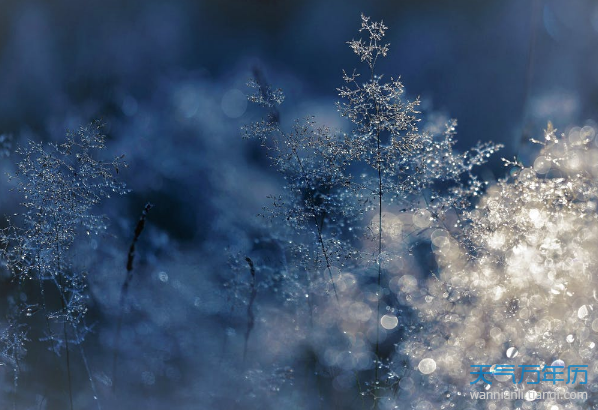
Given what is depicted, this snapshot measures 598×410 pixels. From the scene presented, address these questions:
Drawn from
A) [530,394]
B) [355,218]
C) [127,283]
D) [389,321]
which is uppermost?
[355,218]

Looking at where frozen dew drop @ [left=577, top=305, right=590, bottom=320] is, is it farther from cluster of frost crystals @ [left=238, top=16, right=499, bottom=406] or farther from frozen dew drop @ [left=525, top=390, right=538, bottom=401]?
cluster of frost crystals @ [left=238, top=16, right=499, bottom=406]

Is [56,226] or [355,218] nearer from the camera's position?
[355,218]

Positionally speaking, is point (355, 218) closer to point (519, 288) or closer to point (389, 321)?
point (389, 321)

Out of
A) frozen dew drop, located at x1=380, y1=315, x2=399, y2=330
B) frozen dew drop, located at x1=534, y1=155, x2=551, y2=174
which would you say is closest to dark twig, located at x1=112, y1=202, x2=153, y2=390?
frozen dew drop, located at x1=380, y1=315, x2=399, y2=330

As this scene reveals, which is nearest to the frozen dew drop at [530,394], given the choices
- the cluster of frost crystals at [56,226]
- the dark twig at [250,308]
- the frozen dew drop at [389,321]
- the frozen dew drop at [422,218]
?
the frozen dew drop at [389,321]

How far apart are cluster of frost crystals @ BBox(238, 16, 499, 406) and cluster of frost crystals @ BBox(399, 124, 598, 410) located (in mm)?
73

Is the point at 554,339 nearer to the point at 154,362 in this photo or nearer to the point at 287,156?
the point at 287,156

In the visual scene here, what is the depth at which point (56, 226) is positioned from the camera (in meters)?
1.30

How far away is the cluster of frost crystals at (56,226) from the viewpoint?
49.3 inches

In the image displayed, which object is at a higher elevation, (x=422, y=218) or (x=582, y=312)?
(x=422, y=218)

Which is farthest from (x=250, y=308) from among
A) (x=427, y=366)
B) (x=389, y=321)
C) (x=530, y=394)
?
(x=530, y=394)

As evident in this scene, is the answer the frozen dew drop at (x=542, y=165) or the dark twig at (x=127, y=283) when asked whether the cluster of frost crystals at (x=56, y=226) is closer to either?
the dark twig at (x=127, y=283)

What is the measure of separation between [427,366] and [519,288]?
0.35 m

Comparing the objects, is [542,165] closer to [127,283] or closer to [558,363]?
[558,363]
